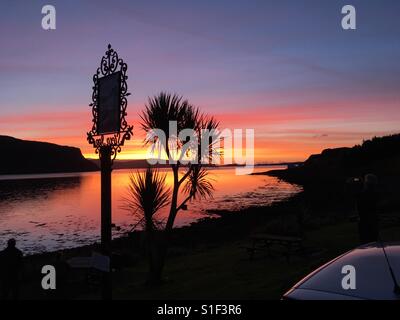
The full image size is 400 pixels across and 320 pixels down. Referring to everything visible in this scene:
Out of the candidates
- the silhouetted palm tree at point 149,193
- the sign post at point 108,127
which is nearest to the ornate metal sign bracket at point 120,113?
the sign post at point 108,127

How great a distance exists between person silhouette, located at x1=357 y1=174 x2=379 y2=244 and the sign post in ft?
19.5

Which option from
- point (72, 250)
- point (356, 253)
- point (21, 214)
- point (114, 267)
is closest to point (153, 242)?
point (114, 267)

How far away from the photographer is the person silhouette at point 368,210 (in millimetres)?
9438

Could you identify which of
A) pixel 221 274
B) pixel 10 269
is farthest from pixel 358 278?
pixel 10 269

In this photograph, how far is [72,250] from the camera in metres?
27.3

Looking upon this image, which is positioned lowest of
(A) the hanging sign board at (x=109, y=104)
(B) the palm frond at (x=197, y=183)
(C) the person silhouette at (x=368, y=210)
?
(C) the person silhouette at (x=368, y=210)

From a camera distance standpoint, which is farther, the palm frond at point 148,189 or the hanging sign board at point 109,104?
the palm frond at point 148,189

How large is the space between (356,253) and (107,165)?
13.0 ft

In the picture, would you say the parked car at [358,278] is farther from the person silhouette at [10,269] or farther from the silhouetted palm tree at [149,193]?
the person silhouette at [10,269]

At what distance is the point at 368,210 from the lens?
945 cm

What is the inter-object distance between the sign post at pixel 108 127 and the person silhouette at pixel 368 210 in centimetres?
594

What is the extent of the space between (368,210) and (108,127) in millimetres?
6290

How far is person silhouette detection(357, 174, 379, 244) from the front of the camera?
9438mm

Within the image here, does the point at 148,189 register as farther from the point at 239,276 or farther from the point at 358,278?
the point at 358,278
